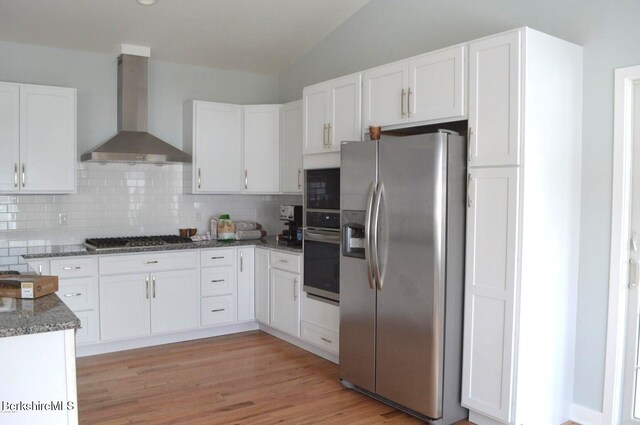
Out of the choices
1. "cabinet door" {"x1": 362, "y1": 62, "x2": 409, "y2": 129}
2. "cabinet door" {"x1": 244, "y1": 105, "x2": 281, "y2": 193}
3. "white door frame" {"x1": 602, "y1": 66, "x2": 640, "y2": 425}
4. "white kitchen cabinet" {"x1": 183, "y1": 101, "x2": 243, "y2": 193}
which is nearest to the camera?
"white door frame" {"x1": 602, "y1": 66, "x2": 640, "y2": 425}

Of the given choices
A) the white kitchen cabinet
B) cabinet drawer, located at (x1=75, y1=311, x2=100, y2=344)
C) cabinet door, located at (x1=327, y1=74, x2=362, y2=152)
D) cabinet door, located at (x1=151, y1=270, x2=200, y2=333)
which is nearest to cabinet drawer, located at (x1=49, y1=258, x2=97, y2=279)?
cabinet drawer, located at (x1=75, y1=311, x2=100, y2=344)

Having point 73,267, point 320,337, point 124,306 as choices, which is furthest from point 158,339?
point 320,337

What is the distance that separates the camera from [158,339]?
4.88 meters

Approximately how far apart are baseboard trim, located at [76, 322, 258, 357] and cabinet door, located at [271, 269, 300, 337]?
502 millimetres

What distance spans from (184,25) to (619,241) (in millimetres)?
3768

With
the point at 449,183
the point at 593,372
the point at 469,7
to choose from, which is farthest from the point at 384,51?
the point at 593,372

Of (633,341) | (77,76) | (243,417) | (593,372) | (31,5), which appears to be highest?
(31,5)

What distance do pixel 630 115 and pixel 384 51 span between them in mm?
2146

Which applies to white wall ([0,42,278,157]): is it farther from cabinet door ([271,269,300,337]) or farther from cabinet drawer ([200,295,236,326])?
cabinet door ([271,269,300,337])

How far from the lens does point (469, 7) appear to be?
151 inches

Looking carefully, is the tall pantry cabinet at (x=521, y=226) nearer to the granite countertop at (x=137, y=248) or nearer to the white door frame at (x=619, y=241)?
the white door frame at (x=619, y=241)

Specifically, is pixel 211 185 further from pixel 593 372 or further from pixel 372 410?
pixel 593 372

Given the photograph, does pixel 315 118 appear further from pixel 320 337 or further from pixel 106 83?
pixel 106 83

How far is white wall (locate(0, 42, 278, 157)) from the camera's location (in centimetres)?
470
